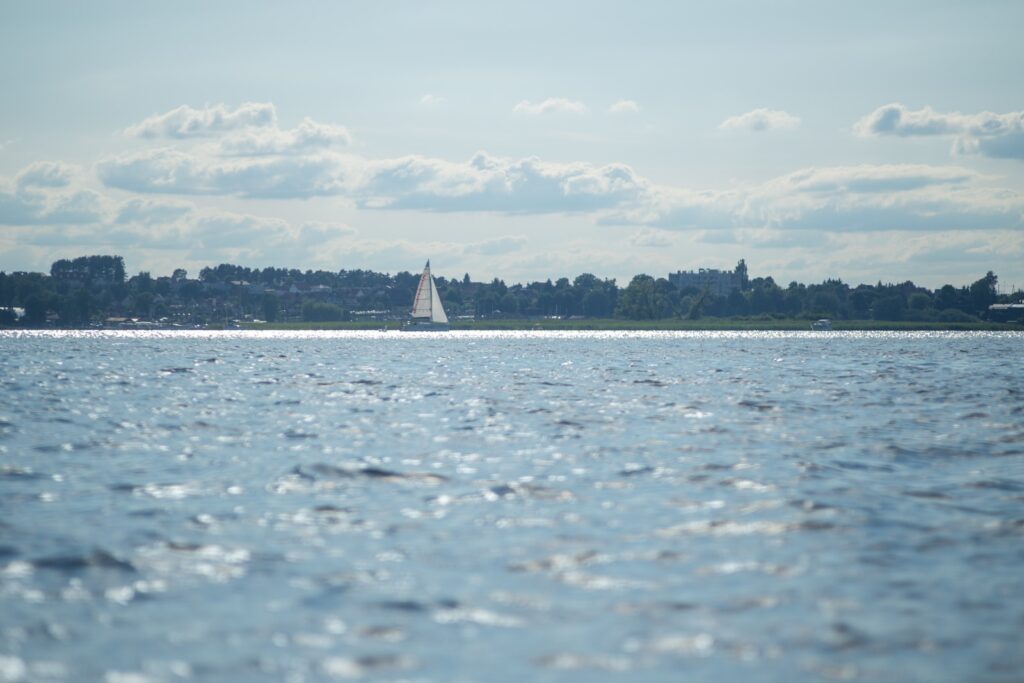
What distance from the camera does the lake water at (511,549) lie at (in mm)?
13672

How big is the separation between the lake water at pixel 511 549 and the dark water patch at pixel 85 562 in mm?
66

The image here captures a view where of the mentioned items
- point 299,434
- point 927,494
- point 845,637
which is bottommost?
point 845,637

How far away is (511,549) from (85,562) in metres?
6.82

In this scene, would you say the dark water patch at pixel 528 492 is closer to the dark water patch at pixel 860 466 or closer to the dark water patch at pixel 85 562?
the dark water patch at pixel 85 562

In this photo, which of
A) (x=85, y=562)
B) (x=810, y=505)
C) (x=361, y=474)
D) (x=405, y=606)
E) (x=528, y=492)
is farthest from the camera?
(x=361, y=474)

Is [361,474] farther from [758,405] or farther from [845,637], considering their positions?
[758,405]

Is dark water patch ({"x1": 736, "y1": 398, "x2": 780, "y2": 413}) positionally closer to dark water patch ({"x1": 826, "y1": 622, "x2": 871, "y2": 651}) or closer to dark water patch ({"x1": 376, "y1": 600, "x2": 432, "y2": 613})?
dark water patch ({"x1": 826, "y1": 622, "x2": 871, "y2": 651})

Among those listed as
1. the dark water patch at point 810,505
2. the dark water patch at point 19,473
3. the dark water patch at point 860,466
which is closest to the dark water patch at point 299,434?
the dark water patch at point 19,473

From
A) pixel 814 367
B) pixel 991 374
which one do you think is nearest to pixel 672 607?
pixel 991 374

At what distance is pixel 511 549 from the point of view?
19328 mm

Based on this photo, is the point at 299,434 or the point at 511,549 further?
the point at 299,434

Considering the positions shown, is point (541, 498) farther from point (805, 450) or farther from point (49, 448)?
point (49, 448)

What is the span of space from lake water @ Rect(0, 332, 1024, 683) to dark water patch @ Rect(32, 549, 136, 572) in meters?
0.07

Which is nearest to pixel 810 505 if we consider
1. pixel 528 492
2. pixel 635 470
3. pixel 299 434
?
pixel 635 470
